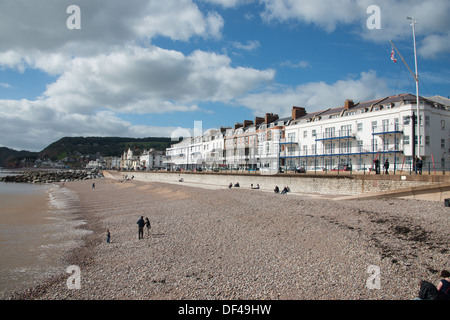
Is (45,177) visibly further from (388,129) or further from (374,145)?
(388,129)

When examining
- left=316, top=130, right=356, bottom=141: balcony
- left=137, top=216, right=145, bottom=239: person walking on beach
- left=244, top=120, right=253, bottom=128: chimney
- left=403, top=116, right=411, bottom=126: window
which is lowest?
left=137, top=216, right=145, bottom=239: person walking on beach

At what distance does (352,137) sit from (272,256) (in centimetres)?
2884

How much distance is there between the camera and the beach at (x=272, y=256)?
8414 millimetres

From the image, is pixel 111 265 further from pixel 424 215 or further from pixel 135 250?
pixel 424 215

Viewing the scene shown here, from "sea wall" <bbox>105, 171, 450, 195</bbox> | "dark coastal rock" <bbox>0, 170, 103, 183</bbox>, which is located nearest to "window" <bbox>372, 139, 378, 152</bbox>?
"sea wall" <bbox>105, 171, 450, 195</bbox>

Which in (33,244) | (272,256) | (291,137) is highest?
(291,137)

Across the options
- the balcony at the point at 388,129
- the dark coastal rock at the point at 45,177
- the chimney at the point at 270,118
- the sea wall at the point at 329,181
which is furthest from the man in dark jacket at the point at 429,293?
the dark coastal rock at the point at 45,177

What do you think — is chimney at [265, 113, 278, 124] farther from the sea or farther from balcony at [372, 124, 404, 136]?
the sea

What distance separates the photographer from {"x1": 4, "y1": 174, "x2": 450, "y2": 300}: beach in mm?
8414

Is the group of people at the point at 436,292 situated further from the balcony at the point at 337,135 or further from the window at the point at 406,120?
the balcony at the point at 337,135

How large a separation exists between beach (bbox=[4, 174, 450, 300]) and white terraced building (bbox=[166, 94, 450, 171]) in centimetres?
885

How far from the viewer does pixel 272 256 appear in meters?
11.0

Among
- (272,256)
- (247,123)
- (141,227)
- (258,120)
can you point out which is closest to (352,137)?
(258,120)

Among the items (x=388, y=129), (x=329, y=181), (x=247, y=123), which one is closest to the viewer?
(x=329, y=181)
